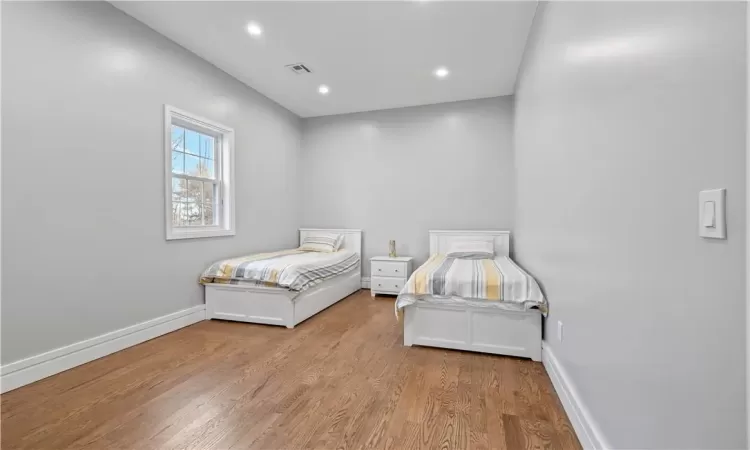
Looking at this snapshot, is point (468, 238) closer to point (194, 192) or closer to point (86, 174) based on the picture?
point (194, 192)

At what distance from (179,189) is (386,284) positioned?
8.79ft

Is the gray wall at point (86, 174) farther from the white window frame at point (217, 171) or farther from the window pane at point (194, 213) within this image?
the window pane at point (194, 213)

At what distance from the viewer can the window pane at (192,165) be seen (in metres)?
3.30

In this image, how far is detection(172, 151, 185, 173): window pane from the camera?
3.11 meters

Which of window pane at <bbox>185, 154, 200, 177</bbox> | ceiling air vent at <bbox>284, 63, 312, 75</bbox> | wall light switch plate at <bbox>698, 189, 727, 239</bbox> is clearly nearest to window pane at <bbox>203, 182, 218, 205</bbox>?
window pane at <bbox>185, 154, 200, 177</bbox>

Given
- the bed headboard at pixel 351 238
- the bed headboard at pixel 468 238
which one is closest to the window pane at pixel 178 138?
the bed headboard at pixel 351 238

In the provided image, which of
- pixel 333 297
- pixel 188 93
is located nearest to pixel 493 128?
pixel 333 297

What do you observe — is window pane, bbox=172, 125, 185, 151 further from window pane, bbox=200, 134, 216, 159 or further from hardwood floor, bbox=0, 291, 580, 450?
hardwood floor, bbox=0, 291, 580, 450

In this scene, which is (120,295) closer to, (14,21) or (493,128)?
(14,21)

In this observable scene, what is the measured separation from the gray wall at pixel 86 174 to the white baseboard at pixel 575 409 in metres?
3.14

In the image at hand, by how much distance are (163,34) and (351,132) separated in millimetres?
2596

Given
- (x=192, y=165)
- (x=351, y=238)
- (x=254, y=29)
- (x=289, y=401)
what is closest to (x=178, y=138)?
(x=192, y=165)

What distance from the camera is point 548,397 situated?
5.95ft

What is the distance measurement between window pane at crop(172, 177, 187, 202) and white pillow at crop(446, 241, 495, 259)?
9.96 feet
